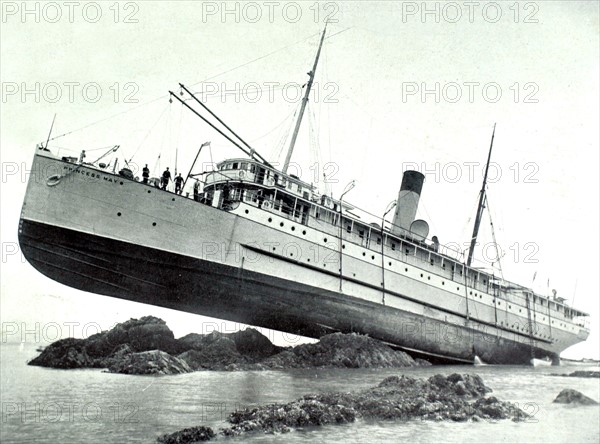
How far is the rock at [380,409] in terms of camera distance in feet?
20.8

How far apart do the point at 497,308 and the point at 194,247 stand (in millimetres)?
17300

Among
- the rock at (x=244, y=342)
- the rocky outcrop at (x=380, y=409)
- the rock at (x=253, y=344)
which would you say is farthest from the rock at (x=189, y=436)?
the rock at (x=253, y=344)

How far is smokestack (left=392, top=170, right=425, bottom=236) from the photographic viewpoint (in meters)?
21.3

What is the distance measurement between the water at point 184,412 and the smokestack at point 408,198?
12.0 meters

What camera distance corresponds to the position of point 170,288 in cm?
1377

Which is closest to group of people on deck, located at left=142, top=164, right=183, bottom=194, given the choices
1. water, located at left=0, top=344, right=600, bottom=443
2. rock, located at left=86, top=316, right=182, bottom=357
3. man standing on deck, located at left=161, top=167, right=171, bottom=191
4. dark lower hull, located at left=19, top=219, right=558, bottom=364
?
man standing on deck, located at left=161, top=167, right=171, bottom=191

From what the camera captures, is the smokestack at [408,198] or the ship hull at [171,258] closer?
the ship hull at [171,258]

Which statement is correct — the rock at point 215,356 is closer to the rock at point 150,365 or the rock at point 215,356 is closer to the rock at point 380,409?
the rock at point 150,365

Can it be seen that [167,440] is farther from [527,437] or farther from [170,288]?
[170,288]

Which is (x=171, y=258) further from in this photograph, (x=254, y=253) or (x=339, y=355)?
(x=339, y=355)

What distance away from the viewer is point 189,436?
576 centimetres

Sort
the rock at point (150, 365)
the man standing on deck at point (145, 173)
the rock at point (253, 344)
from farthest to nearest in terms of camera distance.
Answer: the rock at point (253, 344)
the man standing on deck at point (145, 173)
the rock at point (150, 365)

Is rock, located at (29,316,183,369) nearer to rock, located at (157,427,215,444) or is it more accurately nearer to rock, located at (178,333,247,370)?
rock, located at (178,333,247,370)

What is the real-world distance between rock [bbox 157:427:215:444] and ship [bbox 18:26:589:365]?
8174mm
